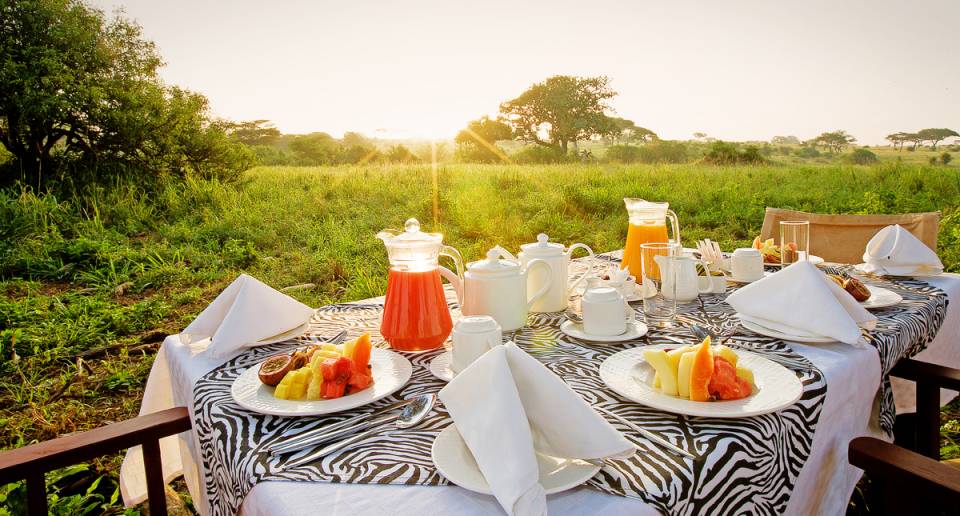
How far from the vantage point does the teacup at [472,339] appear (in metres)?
0.92

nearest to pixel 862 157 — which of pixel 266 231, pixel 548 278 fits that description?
pixel 266 231

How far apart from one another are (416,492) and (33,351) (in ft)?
10.9

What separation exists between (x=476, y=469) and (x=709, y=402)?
1.22 feet

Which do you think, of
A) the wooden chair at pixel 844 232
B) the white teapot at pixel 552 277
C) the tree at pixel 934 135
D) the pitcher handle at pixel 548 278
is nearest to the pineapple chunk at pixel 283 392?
the pitcher handle at pixel 548 278

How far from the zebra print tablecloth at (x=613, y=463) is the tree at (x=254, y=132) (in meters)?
6.70

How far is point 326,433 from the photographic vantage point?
75 cm

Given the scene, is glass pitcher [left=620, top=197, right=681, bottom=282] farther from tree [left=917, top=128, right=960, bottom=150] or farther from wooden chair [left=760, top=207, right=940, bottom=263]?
tree [left=917, top=128, right=960, bottom=150]

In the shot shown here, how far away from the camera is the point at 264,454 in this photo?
0.72 metres

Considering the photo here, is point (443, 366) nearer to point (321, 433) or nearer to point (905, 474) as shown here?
point (321, 433)

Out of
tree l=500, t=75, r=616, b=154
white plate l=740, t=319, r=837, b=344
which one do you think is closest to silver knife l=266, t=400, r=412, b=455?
white plate l=740, t=319, r=837, b=344

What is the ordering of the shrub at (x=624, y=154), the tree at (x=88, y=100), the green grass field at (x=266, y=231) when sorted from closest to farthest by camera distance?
the green grass field at (x=266, y=231) < the tree at (x=88, y=100) < the shrub at (x=624, y=154)

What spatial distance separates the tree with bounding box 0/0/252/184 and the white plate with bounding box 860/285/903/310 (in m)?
6.72

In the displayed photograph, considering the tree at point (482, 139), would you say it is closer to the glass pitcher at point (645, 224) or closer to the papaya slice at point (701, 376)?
the glass pitcher at point (645, 224)

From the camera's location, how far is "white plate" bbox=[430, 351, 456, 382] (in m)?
0.94
